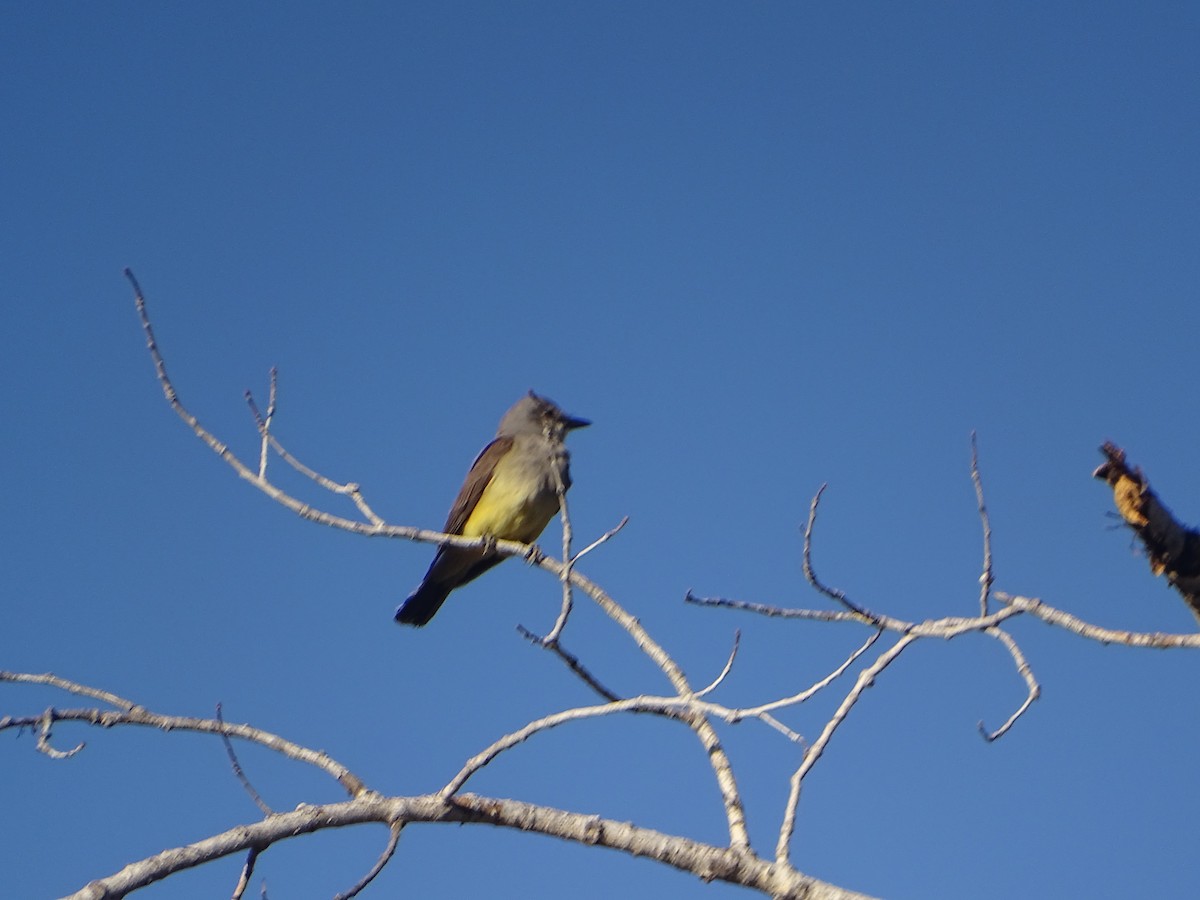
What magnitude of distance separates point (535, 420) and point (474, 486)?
84 cm

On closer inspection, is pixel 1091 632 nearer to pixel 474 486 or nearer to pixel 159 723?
pixel 159 723

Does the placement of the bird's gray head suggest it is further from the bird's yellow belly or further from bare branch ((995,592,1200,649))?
bare branch ((995,592,1200,649))

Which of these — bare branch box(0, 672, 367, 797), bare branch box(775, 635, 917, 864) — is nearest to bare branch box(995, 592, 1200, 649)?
bare branch box(775, 635, 917, 864)

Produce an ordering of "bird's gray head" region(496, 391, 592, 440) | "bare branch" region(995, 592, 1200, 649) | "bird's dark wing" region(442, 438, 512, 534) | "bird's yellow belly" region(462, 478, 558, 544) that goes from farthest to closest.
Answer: "bird's gray head" region(496, 391, 592, 440) → "bird's dark wing" region(442, 438, 512, 534) → "bird's yellow belly" region(462, 478, 558, 544) → "bare branch" region(995, 592, 1200, 649)

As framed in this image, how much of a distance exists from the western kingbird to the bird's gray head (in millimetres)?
119

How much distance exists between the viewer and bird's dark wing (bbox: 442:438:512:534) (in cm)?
852

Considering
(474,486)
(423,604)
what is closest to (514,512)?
(474,486)

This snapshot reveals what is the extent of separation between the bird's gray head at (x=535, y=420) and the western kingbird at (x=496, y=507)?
0.12 m

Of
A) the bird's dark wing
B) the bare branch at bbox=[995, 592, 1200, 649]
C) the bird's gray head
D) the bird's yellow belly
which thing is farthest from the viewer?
the bird's gray head

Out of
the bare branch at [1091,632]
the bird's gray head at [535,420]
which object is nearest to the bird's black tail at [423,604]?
the bird's gray head at [535,420]

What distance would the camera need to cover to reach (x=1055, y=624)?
3.49 meters

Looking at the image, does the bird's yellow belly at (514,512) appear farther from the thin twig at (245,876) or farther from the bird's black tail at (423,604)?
the thin twig at (245,876)

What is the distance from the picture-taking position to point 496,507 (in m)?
8.27

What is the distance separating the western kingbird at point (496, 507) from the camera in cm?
820
